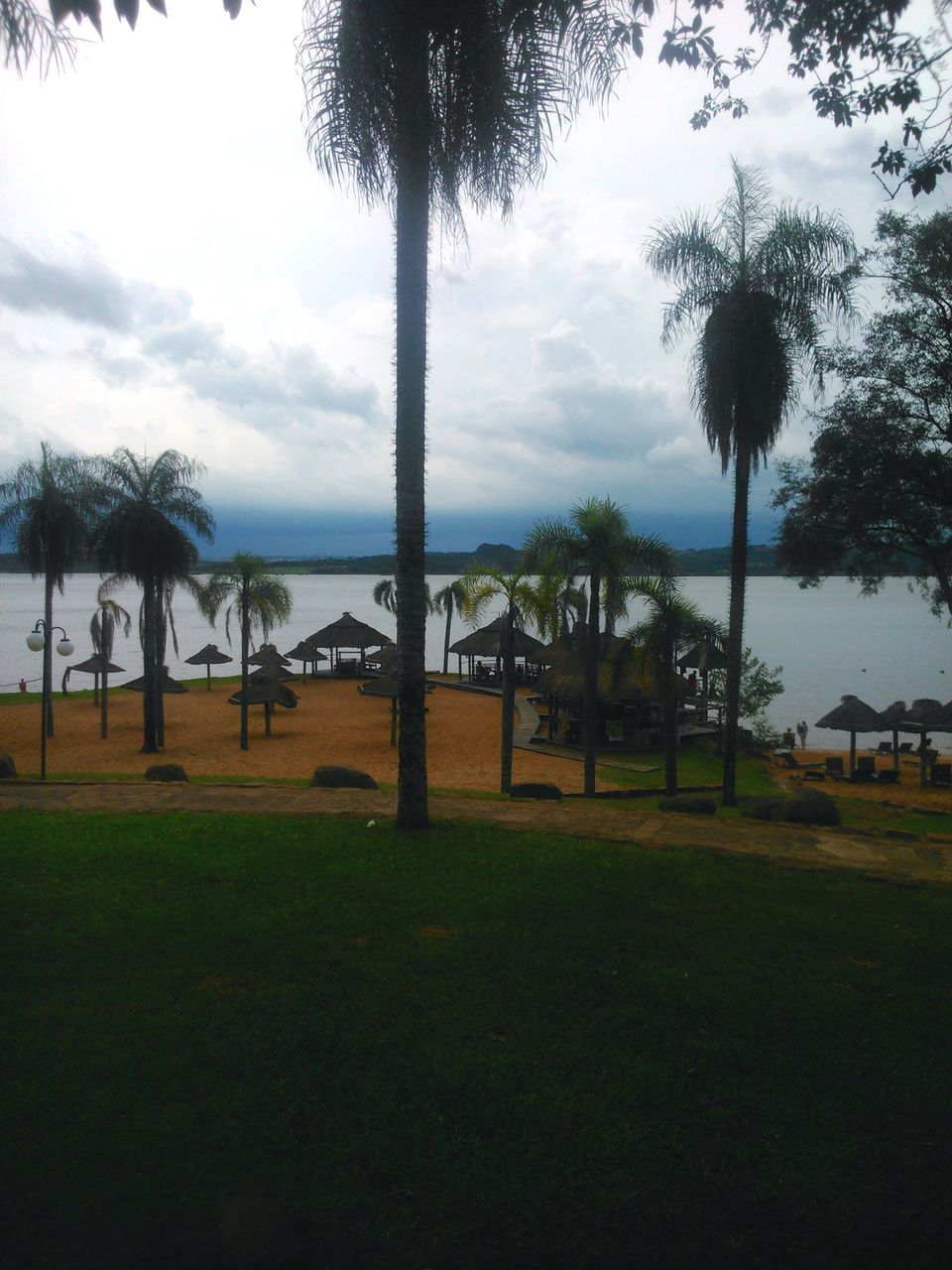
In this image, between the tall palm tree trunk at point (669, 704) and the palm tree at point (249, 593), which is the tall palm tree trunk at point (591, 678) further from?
the palm tree at point (249, 593)

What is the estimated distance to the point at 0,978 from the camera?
14.7 feet

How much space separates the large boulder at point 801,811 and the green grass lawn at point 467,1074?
142 inches

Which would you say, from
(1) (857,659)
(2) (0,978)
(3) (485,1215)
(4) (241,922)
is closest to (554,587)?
(4) (241,922)

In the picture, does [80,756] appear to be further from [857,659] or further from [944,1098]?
[857,659]

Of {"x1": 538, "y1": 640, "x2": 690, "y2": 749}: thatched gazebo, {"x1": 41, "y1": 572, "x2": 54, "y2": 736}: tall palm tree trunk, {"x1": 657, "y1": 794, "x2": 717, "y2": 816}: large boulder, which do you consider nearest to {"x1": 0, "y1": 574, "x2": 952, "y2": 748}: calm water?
{"x1": 41, "y1": 572, "x2": 54, "y2": 736}: tall palm tree trunk

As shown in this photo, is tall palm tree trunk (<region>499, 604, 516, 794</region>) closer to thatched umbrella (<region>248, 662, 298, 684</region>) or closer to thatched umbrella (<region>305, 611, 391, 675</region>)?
thatched umbrella (<region>248, 662, 298, 684</region>)

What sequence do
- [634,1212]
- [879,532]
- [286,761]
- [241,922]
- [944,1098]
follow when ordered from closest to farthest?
[634,1212], [944,1098], [241,922], [879,532], [286,761]

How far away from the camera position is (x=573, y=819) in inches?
358

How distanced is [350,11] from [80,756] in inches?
745

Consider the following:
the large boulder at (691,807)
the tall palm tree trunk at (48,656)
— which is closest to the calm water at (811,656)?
the tall palm tree trunk at (48,656)

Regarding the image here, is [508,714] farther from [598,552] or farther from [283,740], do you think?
[283,740]

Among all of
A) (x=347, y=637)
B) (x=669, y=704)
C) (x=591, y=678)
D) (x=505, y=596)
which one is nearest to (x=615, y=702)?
(x=505, y=596)

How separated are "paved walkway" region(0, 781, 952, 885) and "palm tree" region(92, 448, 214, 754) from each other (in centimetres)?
1242

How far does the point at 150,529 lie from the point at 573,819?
54.8 feet
